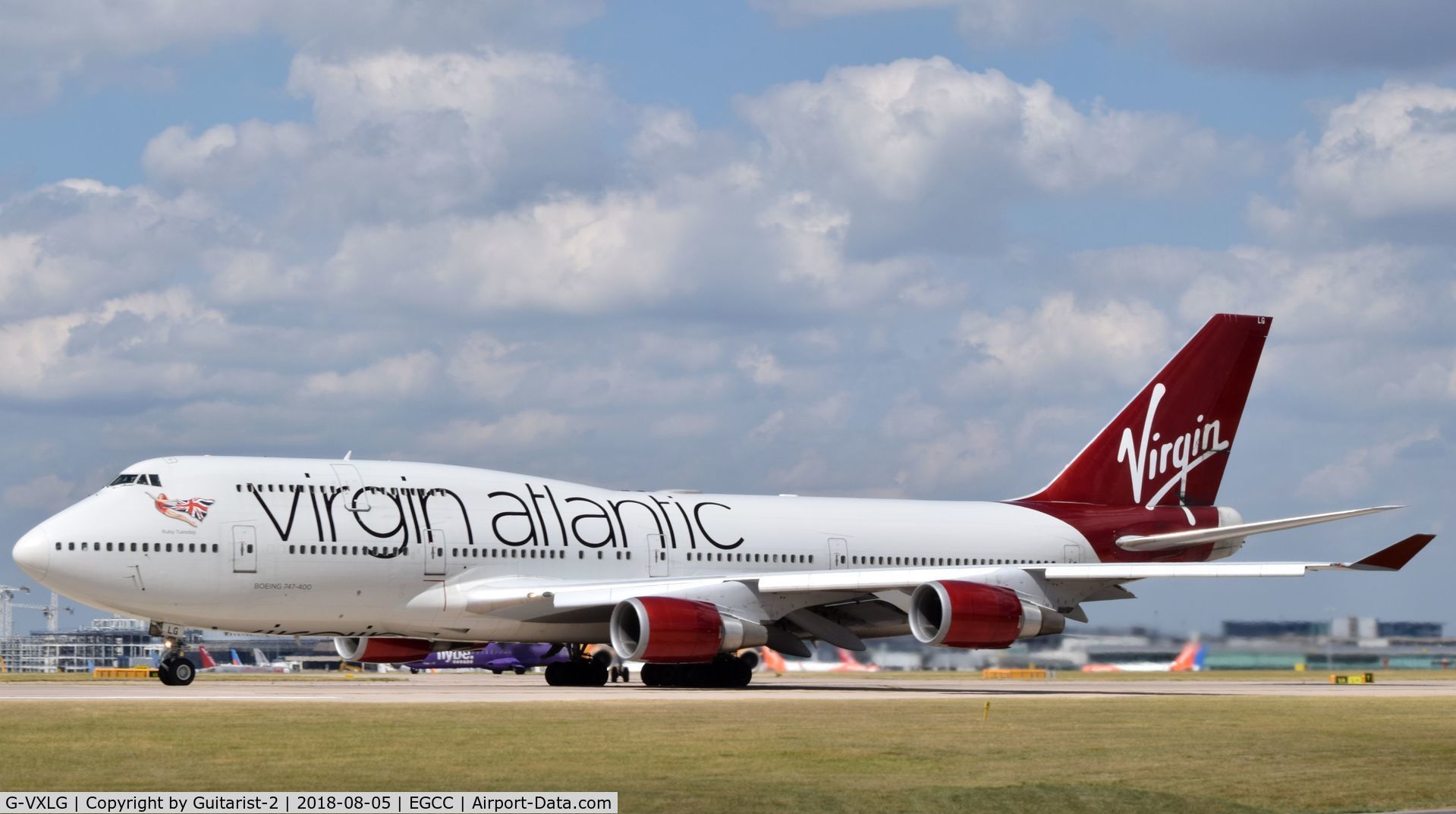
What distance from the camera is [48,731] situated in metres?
21.3

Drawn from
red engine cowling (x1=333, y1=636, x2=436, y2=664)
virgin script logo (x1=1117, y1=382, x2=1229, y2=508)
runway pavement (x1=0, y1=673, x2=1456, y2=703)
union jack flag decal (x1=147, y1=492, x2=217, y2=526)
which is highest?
virgin script logo (x1=1117, y1=382, x2=1229, y2=508)

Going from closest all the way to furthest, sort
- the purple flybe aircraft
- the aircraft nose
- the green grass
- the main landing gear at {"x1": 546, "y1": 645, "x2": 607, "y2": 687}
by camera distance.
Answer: the green grass
the aircraft nose
the main landing gear at {"x1": 546, "y1": 645, "x2": 607, "y2": 687}
the purple flybe aircraft

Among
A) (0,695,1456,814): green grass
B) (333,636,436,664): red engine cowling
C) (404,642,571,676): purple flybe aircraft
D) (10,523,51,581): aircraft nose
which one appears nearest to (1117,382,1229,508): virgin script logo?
(404,642,571,676): purple flybe aircraft

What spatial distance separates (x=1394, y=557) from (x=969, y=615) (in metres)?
7.55

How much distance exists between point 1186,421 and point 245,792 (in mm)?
33287

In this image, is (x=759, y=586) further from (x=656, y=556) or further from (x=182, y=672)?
(x=182, y=672)

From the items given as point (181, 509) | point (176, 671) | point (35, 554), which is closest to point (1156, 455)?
point (181, 509)

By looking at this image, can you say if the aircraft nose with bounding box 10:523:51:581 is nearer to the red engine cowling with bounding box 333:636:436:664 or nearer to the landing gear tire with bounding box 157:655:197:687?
the landing gear tire with bounding box 157:655:197:687

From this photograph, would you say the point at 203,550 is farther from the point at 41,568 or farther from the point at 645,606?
the point at 645,606

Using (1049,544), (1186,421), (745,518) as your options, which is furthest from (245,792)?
(1186,421)

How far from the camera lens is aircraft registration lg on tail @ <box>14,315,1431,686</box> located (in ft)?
109

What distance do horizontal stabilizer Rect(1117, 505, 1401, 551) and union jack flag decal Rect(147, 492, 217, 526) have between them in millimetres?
21297

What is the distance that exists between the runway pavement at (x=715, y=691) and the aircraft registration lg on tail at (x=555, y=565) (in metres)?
1.09

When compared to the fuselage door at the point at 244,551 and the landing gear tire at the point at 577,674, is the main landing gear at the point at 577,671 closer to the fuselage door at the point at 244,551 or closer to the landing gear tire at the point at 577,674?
the landing gear tire at the point at 577,674
